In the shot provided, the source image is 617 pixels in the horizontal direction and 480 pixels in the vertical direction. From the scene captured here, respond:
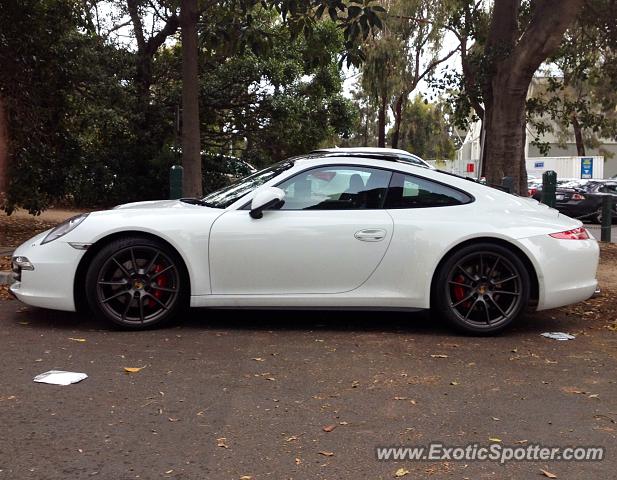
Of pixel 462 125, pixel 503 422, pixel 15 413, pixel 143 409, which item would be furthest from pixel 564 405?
pixel 462 125

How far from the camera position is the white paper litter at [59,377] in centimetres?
439

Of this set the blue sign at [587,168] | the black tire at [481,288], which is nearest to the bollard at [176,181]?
the black tire at [481,288]

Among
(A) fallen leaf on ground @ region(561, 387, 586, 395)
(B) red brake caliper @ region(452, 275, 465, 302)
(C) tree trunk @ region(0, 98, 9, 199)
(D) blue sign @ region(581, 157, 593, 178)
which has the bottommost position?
(A) fallen leaf on ground @ region(561, 387, 586, 395)

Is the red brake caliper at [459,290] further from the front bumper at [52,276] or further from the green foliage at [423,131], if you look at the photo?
the green foliage at [423,131]

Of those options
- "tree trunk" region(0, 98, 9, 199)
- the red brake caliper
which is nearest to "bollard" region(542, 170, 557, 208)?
the red brake caliper

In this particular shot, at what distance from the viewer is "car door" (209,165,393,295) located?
5.57 m

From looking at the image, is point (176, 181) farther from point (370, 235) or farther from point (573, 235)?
point (573, 235)

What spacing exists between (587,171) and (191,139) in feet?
109

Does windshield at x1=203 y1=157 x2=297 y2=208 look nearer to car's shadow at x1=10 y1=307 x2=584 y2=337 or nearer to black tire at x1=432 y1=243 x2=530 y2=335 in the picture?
car's shadow at x1=10 y1=307 x2=584 y2=337

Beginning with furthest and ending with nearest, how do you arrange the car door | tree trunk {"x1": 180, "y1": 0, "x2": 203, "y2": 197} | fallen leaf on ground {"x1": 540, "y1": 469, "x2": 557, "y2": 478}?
tree trunk {"x1": 180, "y1": 0, "x2": 203, "y2": 197} < the car door < fallen leaf on ground {"x1": 540, "y1": 469, "x2": 557, "y2": 478}

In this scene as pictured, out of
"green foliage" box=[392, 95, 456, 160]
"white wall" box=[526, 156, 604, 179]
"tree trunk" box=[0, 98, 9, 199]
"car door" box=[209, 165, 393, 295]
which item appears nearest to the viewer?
"car door" box=[209, 165, 393, 295]

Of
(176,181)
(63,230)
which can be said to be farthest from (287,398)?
(176,181)

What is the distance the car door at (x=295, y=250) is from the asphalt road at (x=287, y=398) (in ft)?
1.46

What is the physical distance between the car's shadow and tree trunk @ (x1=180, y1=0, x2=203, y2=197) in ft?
10.1
